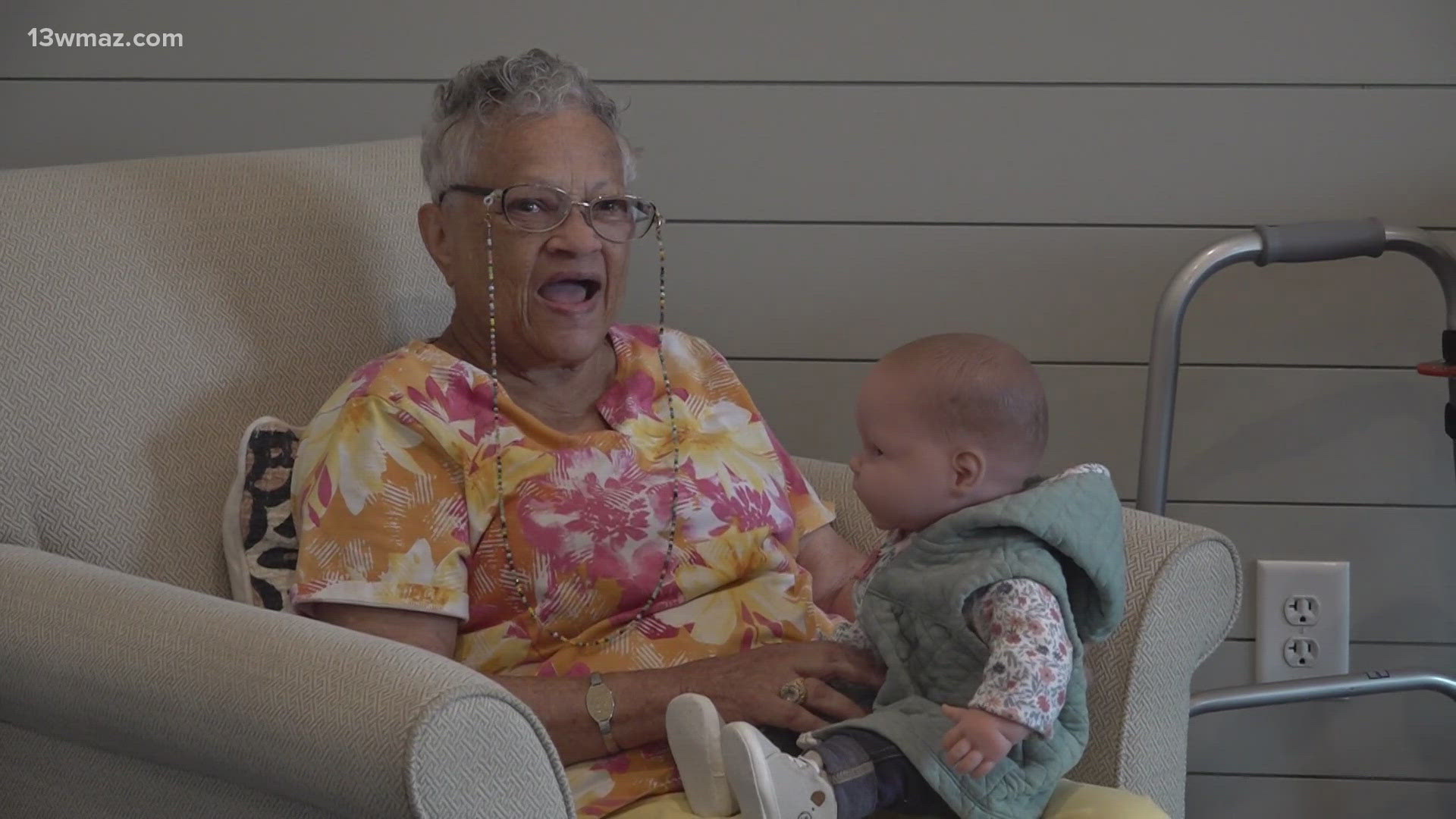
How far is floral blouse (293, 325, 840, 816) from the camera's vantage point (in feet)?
4.33

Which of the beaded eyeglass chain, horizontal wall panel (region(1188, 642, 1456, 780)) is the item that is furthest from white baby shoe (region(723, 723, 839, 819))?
horizontal wall panel (region(1188, 642, 1456, 780))

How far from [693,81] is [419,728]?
1.22m

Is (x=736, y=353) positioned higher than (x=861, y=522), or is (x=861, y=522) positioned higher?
(x=736, y=353)

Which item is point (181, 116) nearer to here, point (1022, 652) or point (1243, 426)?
point (1022, 652)

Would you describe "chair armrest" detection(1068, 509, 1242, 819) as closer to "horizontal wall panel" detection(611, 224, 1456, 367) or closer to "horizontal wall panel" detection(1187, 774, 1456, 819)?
"horizontal wall panel" detection(611, 224, 1456, 367)

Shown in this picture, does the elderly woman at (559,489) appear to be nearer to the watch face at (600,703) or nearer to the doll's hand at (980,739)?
the watch face at (600,703)

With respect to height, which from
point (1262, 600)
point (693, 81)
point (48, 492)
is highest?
point (693, 81)

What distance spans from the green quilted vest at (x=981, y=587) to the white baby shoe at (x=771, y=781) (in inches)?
3.1

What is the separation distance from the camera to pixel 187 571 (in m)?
1.41

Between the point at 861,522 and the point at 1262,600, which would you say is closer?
the point at 861,522

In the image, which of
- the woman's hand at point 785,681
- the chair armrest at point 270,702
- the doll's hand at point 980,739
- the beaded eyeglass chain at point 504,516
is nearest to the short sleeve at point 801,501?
the beaded eyeglass chain at point 504,516

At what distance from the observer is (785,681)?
1335 millimetres

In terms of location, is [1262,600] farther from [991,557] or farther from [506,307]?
[506,307]

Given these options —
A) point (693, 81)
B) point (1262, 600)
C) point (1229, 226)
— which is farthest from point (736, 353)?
point (1262, 600)
